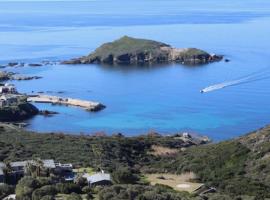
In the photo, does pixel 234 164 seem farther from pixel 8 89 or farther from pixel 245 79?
pixel 245 79

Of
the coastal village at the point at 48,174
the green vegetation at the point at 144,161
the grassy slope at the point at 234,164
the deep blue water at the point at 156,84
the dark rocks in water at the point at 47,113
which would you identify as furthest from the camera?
the dark rocks in water at the point at 47,113

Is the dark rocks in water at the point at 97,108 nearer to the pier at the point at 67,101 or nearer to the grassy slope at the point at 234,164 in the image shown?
the pier at the point at 67,101

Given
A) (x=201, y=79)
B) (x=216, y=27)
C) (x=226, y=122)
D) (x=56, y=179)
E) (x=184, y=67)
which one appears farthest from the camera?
(x=216, y=27)

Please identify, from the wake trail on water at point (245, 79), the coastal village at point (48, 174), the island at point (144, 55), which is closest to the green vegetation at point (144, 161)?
the coastal village at point (48, 174)

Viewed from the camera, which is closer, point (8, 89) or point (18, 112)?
point (18, 112)

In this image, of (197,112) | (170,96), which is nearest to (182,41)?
(170,96)

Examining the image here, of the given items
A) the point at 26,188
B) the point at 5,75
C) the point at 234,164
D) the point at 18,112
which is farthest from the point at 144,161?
the point at 5,75

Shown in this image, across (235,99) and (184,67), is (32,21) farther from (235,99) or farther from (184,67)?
(235,99)
